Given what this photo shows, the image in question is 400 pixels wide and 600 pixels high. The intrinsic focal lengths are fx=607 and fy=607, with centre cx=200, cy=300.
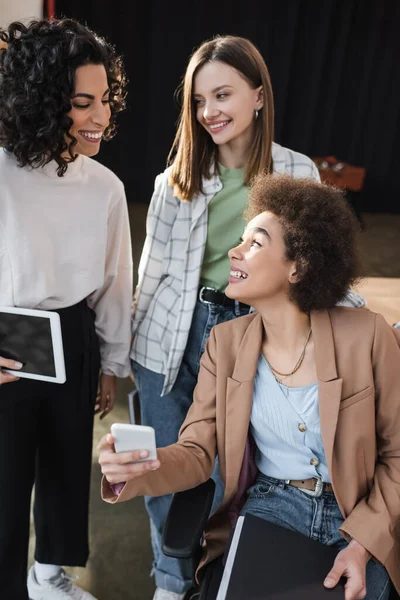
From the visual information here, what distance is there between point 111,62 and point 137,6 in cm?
499

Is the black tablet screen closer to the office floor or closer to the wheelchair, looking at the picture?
the wheelchair

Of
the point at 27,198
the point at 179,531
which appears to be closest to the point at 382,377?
the point at 179,531

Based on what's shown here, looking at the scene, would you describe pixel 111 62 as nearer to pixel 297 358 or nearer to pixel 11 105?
pixel 11 105

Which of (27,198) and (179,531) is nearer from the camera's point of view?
(179,531)

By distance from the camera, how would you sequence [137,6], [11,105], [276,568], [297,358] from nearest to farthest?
[276,568] → [11,105] → [297,358] → [137,6]

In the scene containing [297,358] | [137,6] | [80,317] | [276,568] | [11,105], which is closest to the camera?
[276,568]

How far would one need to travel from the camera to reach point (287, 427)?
4.69 ft

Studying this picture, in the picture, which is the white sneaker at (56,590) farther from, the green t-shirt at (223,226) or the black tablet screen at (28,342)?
the green t-shirt at (223,226)

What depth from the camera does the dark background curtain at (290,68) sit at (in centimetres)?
607

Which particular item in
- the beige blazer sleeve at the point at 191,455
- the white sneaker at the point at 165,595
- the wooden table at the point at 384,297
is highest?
the beige blazer sleeve at the point at 191,455

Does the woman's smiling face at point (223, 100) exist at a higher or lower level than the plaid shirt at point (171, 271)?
higher

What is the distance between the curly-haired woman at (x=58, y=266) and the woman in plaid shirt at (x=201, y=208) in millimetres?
113

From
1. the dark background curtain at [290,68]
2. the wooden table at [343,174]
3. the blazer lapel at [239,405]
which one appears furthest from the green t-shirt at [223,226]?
the dark background curtain at [290,68]

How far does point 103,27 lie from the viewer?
5984mm
